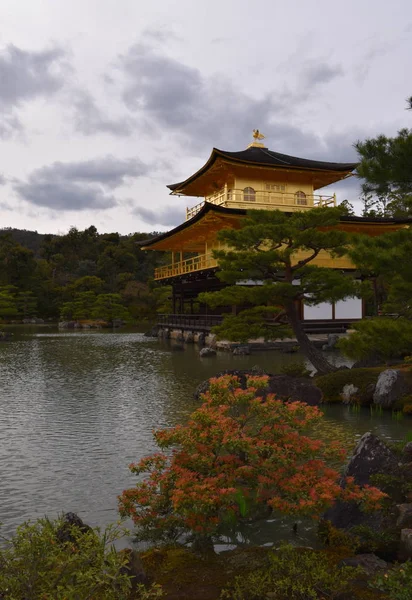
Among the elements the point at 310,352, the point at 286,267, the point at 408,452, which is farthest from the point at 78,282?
the point at 408,452

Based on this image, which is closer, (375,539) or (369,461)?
(375,539)

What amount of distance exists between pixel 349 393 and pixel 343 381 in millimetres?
479

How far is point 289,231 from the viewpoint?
13984mm

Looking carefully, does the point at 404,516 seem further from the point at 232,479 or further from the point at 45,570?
the point at 45,570

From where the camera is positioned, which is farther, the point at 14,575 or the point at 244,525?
the point at 244,525

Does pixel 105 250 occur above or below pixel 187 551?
above

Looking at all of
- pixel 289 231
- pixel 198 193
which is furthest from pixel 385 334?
pixel 198 193

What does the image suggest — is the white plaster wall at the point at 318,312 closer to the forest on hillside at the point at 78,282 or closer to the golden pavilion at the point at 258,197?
the golden pavilion at the point at 258,197

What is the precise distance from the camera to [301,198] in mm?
33594

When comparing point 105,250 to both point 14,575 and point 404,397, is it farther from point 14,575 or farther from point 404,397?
point 14,575

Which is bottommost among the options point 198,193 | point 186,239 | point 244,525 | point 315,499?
point 244,525

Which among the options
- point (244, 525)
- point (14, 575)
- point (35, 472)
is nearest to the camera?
point (14, 575)

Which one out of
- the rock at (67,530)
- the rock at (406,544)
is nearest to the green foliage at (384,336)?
the rock at (406,544)

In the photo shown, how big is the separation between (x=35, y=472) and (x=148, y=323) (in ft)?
168
